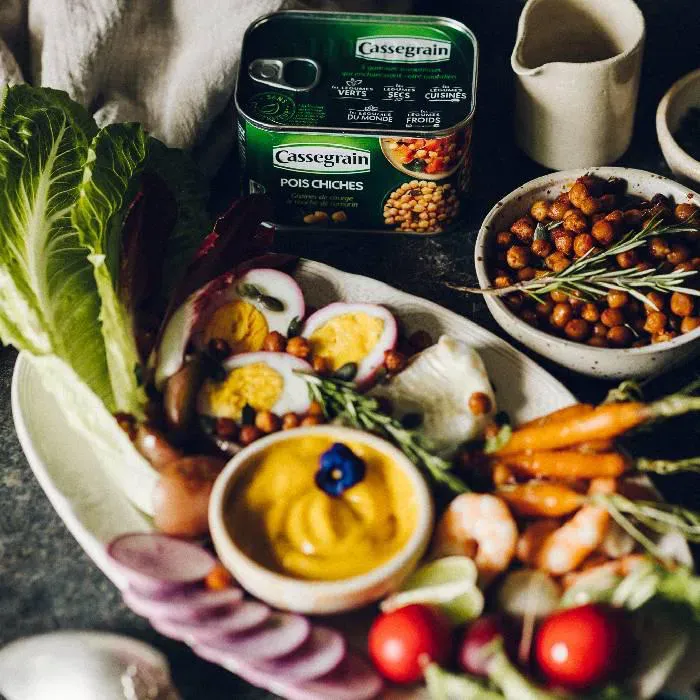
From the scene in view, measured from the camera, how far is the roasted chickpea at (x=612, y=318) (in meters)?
1.48

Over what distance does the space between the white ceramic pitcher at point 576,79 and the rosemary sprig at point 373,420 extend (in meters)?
0.63

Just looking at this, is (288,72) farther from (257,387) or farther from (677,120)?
(677,120)

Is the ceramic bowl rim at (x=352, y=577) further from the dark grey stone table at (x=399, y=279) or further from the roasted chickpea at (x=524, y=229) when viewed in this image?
the roasted chickpea at (x=524, y=229)

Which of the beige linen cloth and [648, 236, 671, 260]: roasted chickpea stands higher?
the beige linen cloth

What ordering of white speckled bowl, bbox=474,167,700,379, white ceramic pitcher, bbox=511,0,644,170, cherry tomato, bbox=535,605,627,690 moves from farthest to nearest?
white ceramic pitcher, bbox=511,0,644,170 < white speckled bowl, bbox=474,167,700,379 < cherry tomato, bbox=535,605,627,690

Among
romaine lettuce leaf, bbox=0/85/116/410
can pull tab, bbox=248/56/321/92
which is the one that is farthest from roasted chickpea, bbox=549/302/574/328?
romaine lettuce leaf, bbox=0/85/116/410

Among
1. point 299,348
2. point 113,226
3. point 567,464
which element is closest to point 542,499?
point 567,464

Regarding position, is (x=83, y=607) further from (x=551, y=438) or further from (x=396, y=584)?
(x=551, y=438)

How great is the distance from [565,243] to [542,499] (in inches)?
17.6

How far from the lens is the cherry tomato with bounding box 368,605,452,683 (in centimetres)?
117

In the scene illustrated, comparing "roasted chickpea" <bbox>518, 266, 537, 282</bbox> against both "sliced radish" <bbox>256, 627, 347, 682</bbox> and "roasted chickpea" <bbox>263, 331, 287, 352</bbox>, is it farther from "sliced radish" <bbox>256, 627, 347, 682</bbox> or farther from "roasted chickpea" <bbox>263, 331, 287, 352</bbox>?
"sliced radish" <bbox>256, 627, 347, 682</bbox>

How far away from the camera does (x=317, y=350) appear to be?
1.50 metres

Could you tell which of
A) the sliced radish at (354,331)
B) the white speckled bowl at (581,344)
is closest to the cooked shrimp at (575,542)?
the white speckled bowl at (581,344)

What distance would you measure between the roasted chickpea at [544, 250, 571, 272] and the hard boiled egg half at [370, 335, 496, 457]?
9.1 inches
